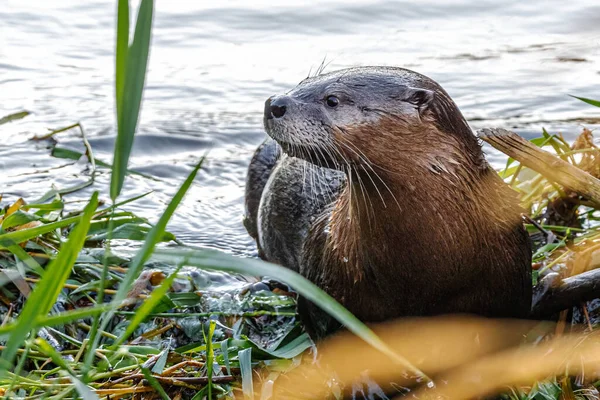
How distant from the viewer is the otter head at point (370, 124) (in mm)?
2680

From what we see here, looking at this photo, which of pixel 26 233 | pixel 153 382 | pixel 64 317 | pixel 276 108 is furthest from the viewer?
pixel 276 108

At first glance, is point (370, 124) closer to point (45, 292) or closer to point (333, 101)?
point (333, 101)

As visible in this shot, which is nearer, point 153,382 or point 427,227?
point 153,382

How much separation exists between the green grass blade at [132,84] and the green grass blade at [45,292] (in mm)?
140

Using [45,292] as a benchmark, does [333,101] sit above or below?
above

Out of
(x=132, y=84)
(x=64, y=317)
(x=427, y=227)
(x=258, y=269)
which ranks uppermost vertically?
(x=132, y=84)

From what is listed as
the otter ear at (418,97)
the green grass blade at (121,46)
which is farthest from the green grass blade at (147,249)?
the otter ear at (418,97)

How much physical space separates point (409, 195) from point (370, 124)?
0.23m

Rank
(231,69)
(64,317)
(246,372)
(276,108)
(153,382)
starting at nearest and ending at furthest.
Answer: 1. (64,317)
2. (153,382)
3. (246,372)
4. (276,108)
5. (231,69)

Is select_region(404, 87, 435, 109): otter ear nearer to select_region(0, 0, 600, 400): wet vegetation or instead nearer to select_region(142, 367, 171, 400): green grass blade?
select_region(0, 0, 600, 400): wet vegetation

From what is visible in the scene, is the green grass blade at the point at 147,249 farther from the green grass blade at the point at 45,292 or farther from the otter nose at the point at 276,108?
the otter nose at the point at 276,108

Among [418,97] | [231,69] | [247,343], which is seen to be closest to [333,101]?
[418,97]

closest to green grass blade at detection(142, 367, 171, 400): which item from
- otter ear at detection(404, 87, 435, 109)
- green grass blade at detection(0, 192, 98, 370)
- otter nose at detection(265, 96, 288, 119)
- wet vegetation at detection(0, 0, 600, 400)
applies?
wet vegetation at detection(0, 0, 600, 400)

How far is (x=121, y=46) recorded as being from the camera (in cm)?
165
